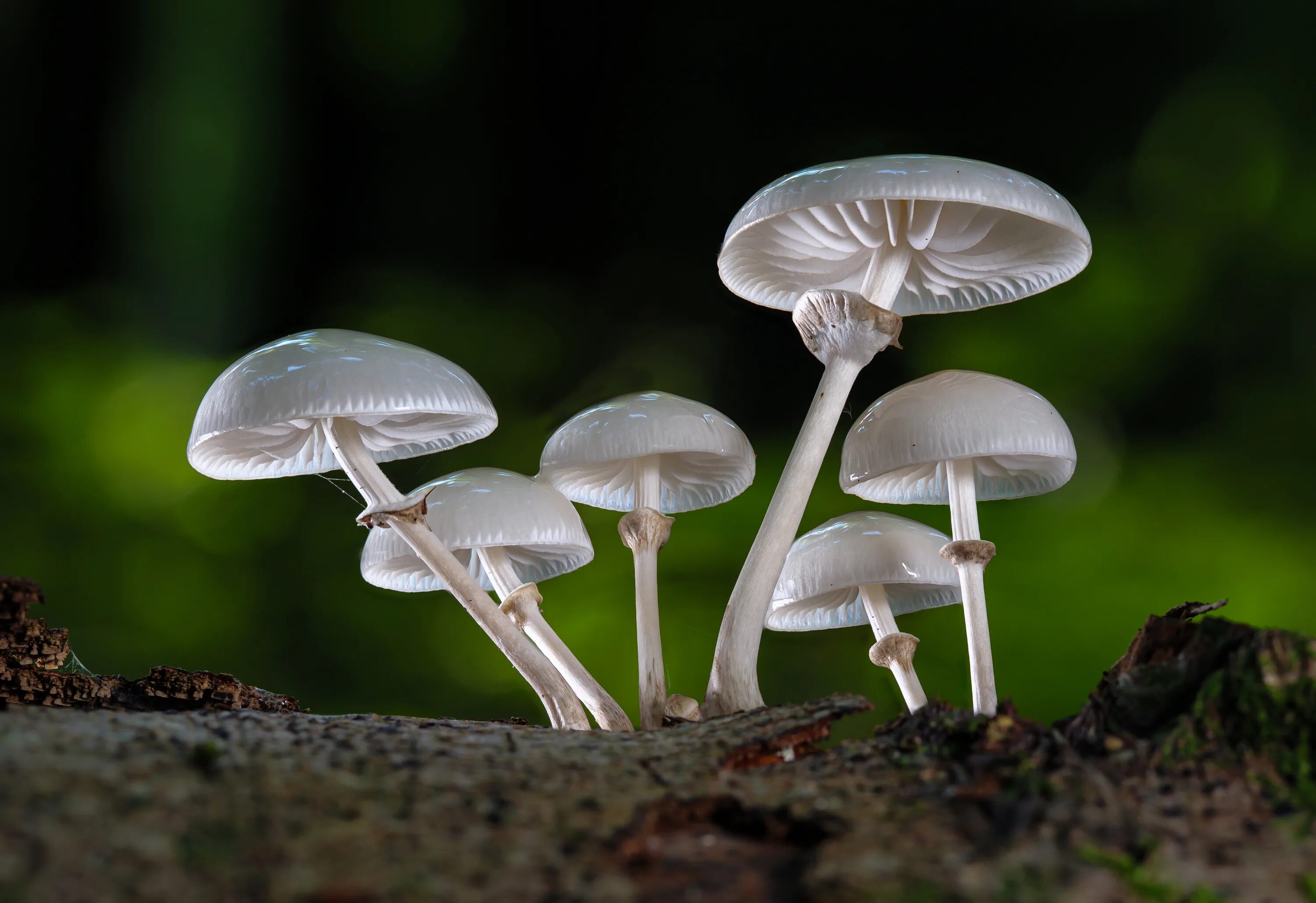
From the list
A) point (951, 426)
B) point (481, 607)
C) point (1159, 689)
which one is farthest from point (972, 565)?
point (481, 607)

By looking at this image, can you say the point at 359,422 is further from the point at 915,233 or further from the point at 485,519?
the point at 915,233

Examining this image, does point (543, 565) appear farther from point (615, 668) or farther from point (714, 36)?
point (714, 36)

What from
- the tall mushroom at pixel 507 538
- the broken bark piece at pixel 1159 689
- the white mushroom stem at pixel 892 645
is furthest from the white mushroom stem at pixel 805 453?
the broken bark piece at pixel 1159 689

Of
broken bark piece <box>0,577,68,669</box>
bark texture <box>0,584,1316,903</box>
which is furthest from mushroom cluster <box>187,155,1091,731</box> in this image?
bark texture <box>0,584,1316,903</box>

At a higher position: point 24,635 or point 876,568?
point 876,568

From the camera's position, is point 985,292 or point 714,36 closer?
point 985,292

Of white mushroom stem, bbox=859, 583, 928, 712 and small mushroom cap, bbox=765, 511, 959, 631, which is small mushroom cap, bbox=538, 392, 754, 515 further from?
white mushroom stem, bbox=859, 583, 928, 712

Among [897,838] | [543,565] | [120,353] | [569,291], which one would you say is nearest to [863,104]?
[569,291]
